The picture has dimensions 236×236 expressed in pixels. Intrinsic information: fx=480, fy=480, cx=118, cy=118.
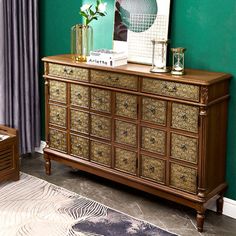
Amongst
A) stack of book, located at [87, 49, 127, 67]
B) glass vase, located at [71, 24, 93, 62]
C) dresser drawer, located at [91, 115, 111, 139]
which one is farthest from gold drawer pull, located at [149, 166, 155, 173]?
glass vase, located at [71, 24, 93, 62]

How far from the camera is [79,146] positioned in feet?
11.4

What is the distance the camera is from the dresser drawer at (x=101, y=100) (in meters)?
3.22

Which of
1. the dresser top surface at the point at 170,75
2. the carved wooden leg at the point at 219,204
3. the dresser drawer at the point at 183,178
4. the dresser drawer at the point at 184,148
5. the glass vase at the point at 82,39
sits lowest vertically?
the carved wooden leg at the point at 219,204

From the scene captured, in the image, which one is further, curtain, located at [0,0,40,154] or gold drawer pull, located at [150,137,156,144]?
curtain, located at [0,0,40,154]

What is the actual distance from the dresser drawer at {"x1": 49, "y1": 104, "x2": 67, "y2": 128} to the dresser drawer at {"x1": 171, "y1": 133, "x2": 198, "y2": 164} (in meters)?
0.96

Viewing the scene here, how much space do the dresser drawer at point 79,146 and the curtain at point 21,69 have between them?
71 centimetres

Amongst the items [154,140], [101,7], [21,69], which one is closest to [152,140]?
[154,140]

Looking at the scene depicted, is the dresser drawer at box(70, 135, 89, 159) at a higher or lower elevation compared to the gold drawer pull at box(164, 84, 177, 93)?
lower

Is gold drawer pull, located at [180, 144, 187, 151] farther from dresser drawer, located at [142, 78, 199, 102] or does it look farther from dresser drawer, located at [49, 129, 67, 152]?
dresser drawer, located at [49, 129, 67, 152]

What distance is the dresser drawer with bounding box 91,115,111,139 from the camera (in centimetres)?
327

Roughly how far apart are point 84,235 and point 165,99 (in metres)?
0.94

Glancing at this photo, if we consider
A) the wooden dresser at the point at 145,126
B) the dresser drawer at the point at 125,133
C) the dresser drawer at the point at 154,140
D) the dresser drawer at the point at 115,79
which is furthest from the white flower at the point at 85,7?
the dresser drawer at the point at 154,140

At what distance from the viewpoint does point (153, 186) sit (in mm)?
3084

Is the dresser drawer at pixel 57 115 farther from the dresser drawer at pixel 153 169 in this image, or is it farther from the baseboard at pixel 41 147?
the dresser drawer at pixel 153 169
